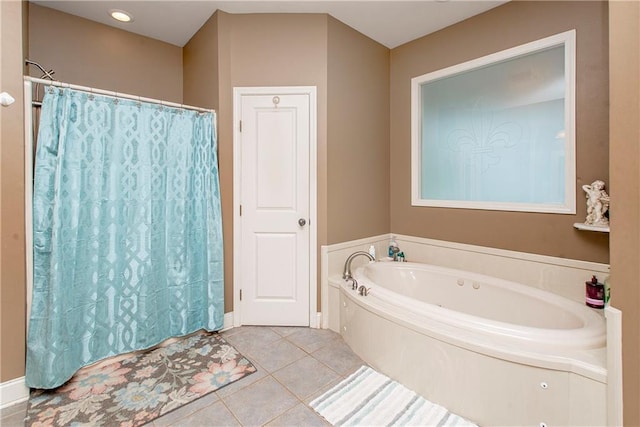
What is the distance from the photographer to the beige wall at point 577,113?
1.96m

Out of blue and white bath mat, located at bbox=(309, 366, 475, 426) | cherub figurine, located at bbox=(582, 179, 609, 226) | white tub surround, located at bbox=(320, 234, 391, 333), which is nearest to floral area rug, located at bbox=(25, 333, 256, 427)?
blue and white bath mat, located at bbox=(309, 366, 475, 426)

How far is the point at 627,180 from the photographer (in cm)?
116

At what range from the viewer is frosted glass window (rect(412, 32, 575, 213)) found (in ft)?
7.06

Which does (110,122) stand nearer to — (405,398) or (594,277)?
(405,398)

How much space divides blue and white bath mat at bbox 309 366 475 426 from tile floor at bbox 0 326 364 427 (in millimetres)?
77

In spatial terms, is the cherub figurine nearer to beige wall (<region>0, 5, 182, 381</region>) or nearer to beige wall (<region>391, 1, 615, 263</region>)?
beige wall (<region>391, 1, 615, 263</region>)

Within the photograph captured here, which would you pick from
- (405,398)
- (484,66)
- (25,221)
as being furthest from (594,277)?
(25,221)

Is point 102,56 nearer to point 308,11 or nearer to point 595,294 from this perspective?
point 308,11

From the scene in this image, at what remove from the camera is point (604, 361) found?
1285mm

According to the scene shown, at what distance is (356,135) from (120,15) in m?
2.33

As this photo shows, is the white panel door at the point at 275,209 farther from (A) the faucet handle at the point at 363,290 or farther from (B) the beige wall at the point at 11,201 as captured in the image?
(B) the beige wall at the point at 11,201

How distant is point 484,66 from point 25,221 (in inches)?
136

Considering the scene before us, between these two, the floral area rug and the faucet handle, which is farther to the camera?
the faucet handle

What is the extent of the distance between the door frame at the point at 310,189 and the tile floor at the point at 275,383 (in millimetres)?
255
